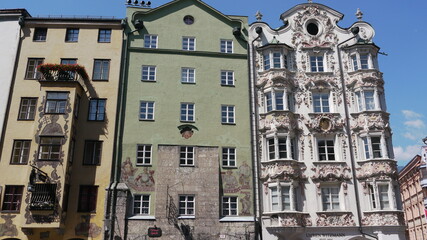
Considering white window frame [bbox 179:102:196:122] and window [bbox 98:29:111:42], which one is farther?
window [bbox 98:29:111:42]

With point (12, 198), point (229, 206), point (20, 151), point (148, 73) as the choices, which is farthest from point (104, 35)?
point (229, 206)

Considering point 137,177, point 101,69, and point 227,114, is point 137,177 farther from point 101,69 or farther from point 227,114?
point 101,69

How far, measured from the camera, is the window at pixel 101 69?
31.1 meters

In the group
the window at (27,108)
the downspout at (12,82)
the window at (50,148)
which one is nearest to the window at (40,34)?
the downspout at (12,82)

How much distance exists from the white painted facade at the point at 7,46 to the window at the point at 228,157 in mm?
17304

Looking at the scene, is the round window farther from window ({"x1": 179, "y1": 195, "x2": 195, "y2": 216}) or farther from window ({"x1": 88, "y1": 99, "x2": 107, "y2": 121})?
window ({"x1": 88, "y1": 99, "x2": 107, "y2": 121})

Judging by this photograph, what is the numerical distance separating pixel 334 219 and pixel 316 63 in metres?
13.3

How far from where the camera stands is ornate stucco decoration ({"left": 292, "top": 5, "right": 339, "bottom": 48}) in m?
33.6

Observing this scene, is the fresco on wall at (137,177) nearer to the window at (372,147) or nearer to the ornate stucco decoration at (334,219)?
the ornate stucco decoration at (334,219)

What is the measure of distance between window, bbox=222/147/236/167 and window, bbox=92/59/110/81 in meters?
11.5

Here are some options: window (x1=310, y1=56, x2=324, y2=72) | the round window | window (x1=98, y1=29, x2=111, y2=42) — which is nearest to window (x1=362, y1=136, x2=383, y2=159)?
window (x1=310, y1=56, x2=324, y2=72)

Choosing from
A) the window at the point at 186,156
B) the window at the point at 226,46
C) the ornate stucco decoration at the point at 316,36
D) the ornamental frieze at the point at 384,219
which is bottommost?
the ornamental frieze at the point at 384,219

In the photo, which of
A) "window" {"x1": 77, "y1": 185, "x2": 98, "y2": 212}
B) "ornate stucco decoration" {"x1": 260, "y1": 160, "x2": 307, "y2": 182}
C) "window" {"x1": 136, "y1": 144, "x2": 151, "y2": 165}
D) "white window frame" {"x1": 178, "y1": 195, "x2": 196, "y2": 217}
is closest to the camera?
"window" {"x1": 77, "y1": 185, "x2": 98, "y2": 212}

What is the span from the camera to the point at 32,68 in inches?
1225
